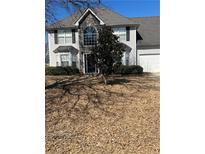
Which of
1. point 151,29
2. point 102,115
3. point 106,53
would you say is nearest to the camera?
point 102,115

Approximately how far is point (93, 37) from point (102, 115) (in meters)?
3.01

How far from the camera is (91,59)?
6102mm

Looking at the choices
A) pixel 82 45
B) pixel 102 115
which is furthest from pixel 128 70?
pixel 102 115

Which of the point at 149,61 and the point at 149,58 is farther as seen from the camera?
the point at 149,58

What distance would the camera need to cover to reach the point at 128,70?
6.19 m

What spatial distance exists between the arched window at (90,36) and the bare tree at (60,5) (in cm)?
89

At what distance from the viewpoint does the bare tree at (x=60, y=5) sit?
15.8 feet

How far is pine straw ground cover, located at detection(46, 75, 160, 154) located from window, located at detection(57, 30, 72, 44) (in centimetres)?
236

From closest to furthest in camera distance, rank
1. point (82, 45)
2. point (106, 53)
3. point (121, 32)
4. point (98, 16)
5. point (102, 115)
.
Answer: point (102, 115) < point (106, 53) < point (98, 16) < point (82, 45) < point (121, 32)

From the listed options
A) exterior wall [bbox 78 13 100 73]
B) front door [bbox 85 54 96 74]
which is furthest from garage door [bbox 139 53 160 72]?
exterior wall [bbox 78 13 100 73]

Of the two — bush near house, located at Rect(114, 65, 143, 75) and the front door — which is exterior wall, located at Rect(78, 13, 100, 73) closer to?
the front door

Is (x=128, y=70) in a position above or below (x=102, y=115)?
above

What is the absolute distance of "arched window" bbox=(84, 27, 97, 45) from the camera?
6.24m

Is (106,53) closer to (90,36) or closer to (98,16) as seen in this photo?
(98,16)
